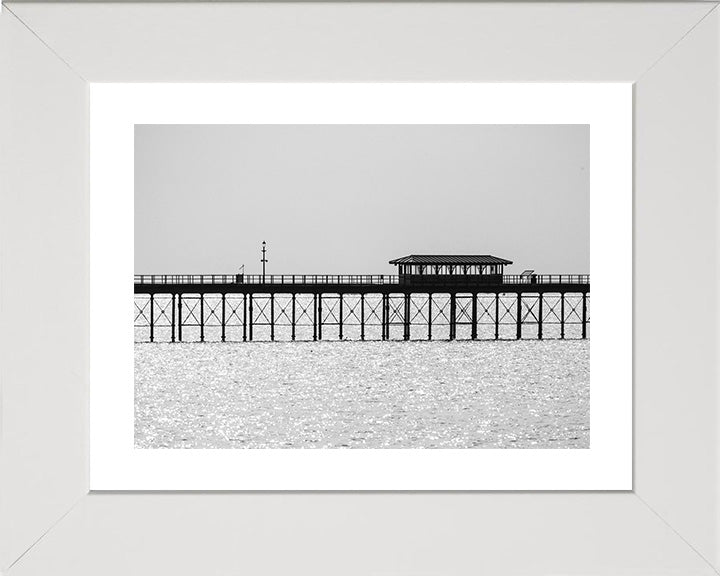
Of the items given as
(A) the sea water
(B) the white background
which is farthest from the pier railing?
(B) the white background

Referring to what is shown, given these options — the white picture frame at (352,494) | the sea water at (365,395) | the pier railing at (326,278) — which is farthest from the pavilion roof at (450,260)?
the white picture frame at (352,494)

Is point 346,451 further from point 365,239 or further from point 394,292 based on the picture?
point 365,239

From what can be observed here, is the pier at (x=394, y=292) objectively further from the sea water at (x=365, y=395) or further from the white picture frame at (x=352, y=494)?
the white picture frame at (x=352, y=494)

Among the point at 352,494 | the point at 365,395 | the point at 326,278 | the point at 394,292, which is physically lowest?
the point at 365,395

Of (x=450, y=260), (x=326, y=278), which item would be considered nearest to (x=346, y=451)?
(x=326, y=278)

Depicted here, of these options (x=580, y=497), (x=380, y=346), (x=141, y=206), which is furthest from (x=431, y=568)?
(x=141, y=206)

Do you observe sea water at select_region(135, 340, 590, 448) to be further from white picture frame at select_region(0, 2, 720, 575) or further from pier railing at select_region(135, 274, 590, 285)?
white picture frame at select_region(0, 2, 720, 575)
